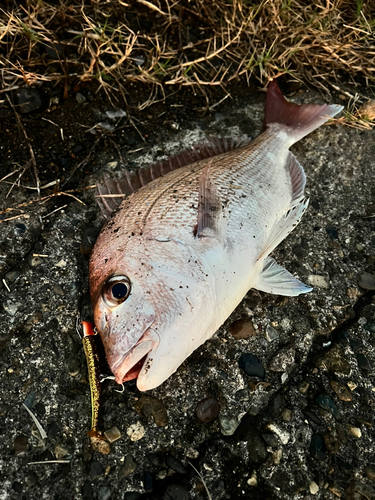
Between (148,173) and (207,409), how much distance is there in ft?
5.47

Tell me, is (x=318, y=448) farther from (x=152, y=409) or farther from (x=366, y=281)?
(x=366, y=281)

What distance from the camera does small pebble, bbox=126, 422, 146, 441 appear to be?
215 centimetres

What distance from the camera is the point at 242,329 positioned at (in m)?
2.49

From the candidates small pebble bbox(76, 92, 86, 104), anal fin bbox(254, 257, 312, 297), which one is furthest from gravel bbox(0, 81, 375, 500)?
small pebble bbox(76, 92, 86, 104)

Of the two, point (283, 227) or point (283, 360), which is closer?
point (283, 360)

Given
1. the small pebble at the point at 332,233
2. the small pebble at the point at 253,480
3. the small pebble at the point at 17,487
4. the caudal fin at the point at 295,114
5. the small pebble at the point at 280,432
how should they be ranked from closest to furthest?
the small pebble at the point at 17,487, the small pebble at the point at 253,480, the small pebble at the point at 280,432, the small pebble at the point at 332,233, the caudal fin at the point at 295,114

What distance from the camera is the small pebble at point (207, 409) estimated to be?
7.31 ft

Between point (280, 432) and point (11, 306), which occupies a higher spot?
point (11, 306)

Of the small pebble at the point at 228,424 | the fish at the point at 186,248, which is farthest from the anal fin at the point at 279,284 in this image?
the small pebble at the point at 228,424

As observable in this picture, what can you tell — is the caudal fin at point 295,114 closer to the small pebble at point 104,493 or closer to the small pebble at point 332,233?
the small pebble at point 332,233

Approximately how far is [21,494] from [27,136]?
8.24 ft

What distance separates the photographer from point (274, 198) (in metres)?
2.64

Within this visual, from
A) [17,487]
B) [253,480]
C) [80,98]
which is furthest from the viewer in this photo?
[80,98]

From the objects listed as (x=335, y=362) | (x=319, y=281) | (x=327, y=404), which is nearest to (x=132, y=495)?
(x=327, y=404)
